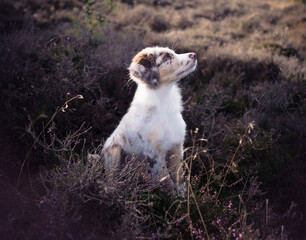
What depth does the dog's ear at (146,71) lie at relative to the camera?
3357mm

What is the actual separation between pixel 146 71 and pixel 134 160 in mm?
1032

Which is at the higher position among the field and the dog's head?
the dog's head

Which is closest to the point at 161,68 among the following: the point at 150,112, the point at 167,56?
the point at 167,56

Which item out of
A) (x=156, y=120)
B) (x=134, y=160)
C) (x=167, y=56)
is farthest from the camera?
(x=167, y=56)

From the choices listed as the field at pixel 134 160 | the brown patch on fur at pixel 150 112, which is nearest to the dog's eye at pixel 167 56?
the brown patch on fur at pixel 150 112

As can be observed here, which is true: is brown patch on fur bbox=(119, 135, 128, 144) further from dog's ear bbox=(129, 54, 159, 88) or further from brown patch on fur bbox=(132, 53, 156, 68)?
brown patch on fur bbox=(132, 53, 156, 68)

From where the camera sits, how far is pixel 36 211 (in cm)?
251

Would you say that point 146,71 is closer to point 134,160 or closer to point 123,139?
point 123,139

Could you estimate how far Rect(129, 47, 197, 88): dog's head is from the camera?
337 cm

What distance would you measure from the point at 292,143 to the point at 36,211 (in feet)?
11.5

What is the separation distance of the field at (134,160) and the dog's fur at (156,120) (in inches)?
9.4

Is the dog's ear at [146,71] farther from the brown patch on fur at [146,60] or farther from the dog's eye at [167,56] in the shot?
the dog's eye at [167,56]

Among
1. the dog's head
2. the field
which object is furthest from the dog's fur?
the field

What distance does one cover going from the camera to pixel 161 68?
3406 mm
